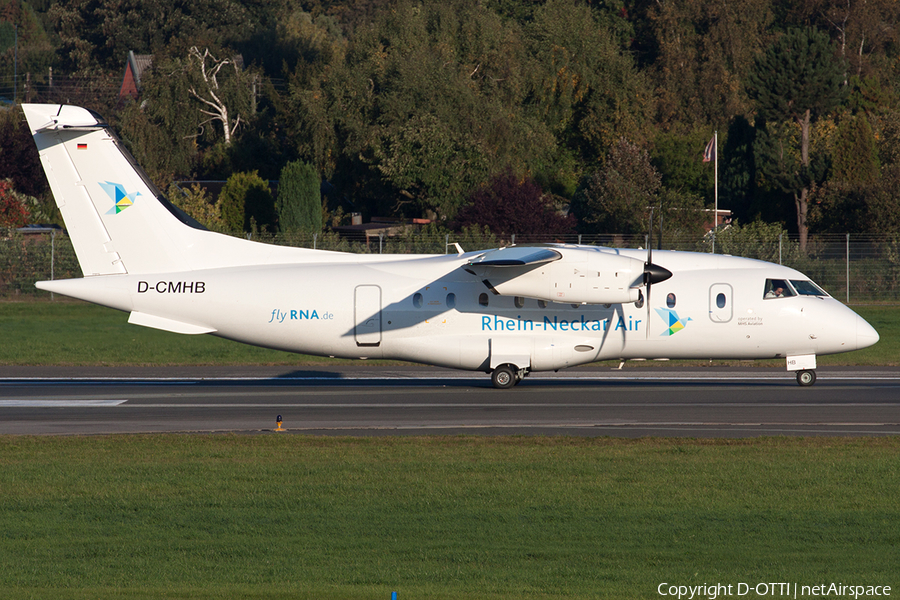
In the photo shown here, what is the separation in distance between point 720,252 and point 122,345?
2330cm

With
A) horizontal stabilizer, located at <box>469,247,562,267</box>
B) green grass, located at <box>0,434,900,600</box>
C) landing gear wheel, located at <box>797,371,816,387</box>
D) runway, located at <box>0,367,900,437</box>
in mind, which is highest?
horizontal stabilizer, located at <box>469,247,562,267</box>

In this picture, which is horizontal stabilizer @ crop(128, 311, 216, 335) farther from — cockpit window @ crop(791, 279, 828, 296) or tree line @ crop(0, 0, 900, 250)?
tree line @ crop(0, 0, 900, 250)

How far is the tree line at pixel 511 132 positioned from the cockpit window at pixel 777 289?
25160mm

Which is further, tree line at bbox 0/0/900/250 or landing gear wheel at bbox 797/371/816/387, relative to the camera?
tree line at bbox 0/0/900/250

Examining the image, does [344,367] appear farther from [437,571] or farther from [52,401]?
[437,571]

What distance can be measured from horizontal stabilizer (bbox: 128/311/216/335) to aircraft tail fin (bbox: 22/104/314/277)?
0.99 meters

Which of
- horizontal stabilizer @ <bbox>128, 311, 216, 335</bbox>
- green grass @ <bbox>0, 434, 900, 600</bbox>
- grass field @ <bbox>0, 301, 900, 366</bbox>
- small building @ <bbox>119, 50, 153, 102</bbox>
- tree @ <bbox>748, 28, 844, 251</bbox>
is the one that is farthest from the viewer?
small building @ <bbox>119, 50, 153, 102</bbox>

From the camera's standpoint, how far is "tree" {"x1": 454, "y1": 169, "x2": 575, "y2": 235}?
4650cm

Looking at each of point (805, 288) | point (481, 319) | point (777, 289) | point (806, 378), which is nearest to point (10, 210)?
point (481, 319)

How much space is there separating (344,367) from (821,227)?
35785 millimetres

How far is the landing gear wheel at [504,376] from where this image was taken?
71.6 ft

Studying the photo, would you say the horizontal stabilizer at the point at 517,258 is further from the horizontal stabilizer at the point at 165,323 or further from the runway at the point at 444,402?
the horizontal stabilizer at the point at 165,323

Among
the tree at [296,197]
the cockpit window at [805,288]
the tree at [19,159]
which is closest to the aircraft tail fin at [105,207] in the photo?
the cockpit window at [805,288]

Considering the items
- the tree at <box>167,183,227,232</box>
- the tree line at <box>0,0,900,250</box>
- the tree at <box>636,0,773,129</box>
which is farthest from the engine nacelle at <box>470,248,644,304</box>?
the tree at <box>636,0,773,129</box>
